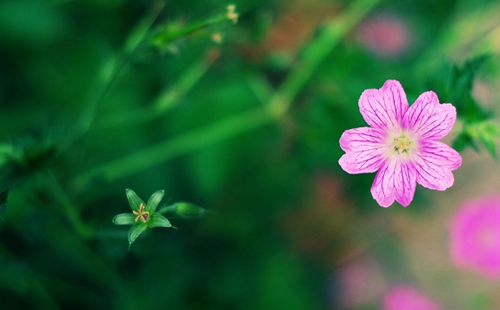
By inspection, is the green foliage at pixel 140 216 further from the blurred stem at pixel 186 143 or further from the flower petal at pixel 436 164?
the blurred stem at pixel 186 143

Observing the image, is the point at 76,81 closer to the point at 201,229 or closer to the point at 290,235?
the point at 201,229

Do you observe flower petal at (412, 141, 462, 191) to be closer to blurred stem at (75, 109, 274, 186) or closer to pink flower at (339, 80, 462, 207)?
pink flower at (339, 80, 462, 207)

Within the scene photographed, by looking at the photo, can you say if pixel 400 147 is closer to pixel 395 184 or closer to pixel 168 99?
pixel 395 184

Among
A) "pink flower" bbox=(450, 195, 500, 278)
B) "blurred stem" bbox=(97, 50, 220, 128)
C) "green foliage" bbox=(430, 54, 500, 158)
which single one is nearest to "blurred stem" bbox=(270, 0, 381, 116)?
"blurred stem" bbox=(97, 50, 220, 128)

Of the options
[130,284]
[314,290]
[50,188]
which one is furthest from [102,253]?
[314,290]

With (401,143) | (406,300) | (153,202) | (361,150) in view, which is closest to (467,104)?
(401,143)

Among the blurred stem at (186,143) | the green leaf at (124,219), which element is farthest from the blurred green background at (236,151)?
the green leaf at (124,219)
